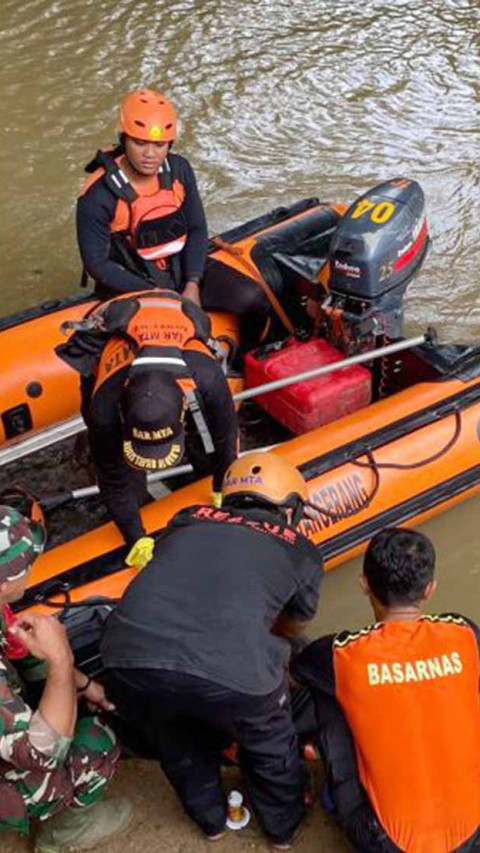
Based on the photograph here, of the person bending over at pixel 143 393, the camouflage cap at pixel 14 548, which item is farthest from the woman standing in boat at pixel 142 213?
the camouflage cap at pixel 14 548

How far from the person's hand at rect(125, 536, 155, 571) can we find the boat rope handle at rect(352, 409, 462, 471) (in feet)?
2.48

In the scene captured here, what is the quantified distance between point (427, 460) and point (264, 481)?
1114 millimetres

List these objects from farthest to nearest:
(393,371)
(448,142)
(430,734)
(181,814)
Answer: (448,142) → (393,371) → (181,814) → (430,734)

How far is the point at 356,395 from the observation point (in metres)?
3.50

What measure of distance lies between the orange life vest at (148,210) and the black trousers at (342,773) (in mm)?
1797

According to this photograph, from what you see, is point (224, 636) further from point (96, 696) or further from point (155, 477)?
point (155, 477)

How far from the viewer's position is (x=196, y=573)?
2027 mm

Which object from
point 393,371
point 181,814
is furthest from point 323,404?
point 181,814

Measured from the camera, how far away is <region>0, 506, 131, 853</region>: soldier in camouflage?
200 cm

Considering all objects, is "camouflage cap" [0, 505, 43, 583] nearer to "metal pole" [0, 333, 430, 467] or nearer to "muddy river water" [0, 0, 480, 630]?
"metal pole" [0, 333, 430, 467]

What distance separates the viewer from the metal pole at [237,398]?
3178 millimetres

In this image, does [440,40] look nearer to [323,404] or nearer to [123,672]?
[323,404]

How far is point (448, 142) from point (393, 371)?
272 centimetres

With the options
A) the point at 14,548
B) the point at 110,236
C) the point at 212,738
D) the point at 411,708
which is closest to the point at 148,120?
the point at 110,236
